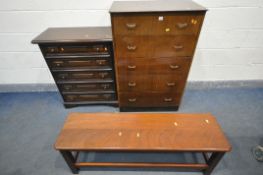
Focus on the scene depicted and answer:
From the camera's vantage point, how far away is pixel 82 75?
1820 millimetres

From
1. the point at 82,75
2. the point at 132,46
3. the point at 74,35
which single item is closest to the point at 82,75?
the point at 82,75

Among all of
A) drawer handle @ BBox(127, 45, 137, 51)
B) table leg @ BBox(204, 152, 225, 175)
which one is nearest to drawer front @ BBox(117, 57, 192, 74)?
drawer handle @ BBox(127, 45, 137, 51)

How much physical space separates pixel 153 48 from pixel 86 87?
1.03 meters

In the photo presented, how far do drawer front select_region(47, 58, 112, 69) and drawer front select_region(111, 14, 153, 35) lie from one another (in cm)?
44

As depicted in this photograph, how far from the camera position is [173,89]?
5.82 feet

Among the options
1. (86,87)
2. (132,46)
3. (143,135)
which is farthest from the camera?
(86,87)

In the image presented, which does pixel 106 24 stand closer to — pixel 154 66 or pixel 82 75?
pixel 82 75

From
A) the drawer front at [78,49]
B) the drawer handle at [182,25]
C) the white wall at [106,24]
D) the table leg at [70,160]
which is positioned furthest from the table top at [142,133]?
the white wall at [106,24]

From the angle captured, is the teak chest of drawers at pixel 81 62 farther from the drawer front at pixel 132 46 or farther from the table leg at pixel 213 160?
the table leg at pixel 213 160

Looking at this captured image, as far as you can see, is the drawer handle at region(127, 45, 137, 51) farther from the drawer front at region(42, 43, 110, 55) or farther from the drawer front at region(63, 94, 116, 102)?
the drawer front at region(63, 94, 116, 102)

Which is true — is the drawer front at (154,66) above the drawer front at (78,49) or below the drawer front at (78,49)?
below

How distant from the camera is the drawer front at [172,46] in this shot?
139 cm

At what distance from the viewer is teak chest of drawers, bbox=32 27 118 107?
A: 60.1 inches

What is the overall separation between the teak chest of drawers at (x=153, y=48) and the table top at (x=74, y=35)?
0.26m
